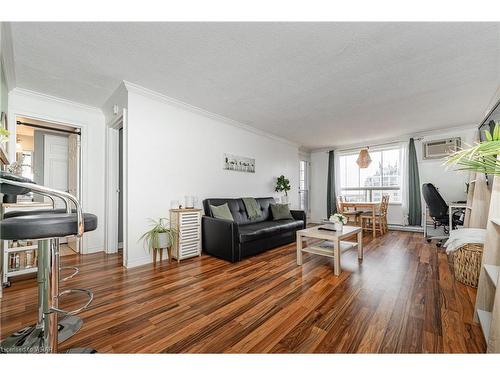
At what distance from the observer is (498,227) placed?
1.50m

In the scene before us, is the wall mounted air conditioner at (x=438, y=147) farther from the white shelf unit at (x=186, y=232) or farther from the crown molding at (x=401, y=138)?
the white shelf unit at (x=186, y=232)

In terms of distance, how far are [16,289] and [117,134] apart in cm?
230

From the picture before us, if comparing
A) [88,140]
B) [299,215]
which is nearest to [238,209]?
[299,215]

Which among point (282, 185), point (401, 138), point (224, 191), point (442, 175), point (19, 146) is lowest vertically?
point (224, 191)

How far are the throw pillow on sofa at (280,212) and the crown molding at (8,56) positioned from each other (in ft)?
12.9

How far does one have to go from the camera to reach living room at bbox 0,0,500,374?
1367mm

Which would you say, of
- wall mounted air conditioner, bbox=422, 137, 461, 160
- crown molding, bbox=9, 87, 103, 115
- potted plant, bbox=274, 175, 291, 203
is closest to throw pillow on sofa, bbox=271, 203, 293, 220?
potted plant, bbox=274, 175, 291, 203

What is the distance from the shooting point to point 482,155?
95 centimetres

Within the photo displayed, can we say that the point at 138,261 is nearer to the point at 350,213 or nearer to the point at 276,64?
the point at 276,64

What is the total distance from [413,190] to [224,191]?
4475 millimetres

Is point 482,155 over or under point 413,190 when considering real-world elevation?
over

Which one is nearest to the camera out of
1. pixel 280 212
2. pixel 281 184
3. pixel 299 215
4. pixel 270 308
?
pixel 270 308

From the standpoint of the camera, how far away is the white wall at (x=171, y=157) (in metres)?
2.76

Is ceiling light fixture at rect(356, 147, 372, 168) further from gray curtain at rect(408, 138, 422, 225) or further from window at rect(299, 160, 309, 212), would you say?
window at rect(299, 160, 309, 212)
